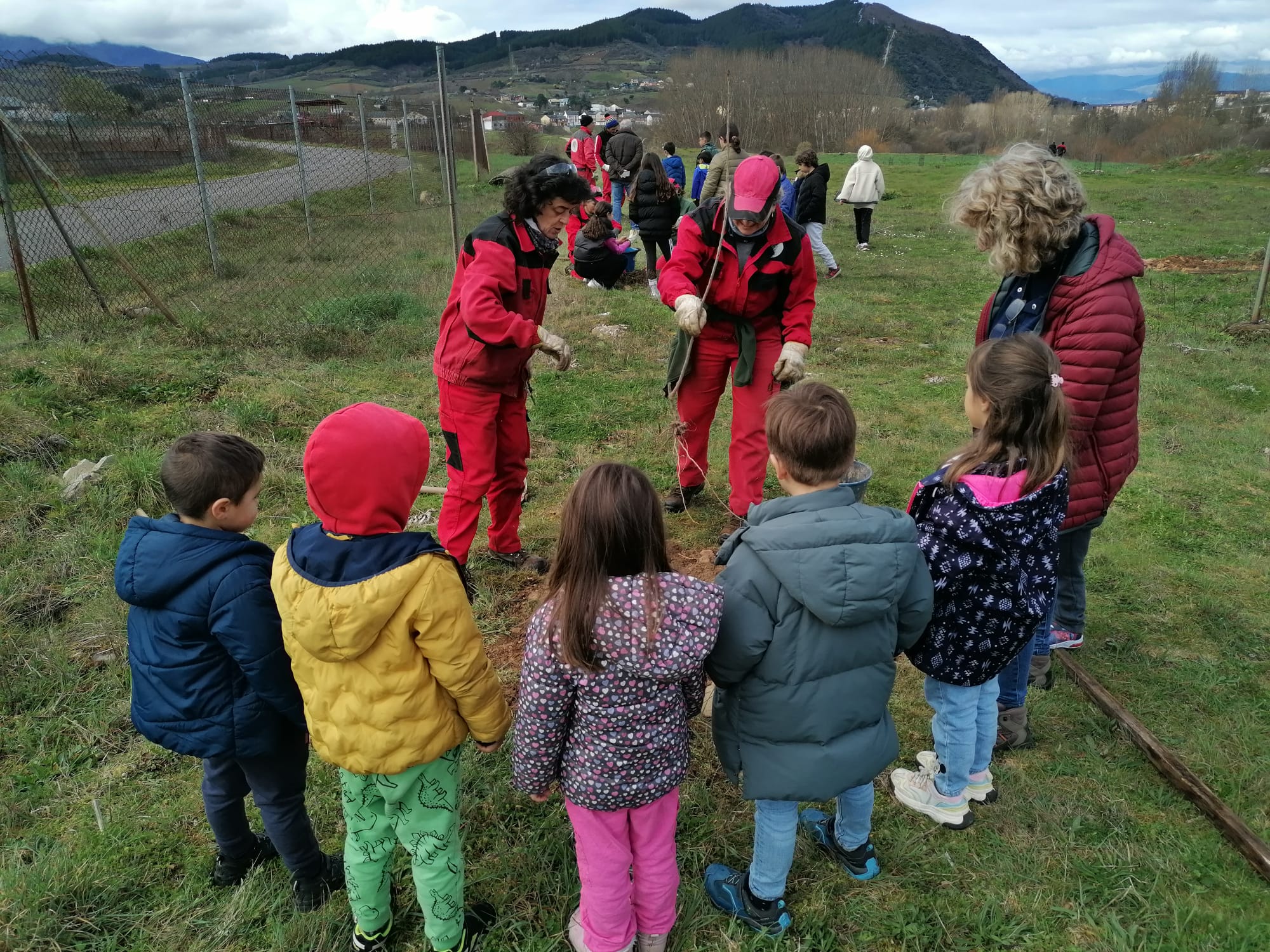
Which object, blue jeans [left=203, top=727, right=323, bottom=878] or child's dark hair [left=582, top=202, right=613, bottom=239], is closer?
blue jeans [left=203, top=727, right=323, bottom=878]

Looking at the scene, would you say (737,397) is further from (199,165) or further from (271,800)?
(199,165)

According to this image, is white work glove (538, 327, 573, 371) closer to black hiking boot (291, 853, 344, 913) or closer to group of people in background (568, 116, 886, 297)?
black hiking boot (291, 853, 344, 913)

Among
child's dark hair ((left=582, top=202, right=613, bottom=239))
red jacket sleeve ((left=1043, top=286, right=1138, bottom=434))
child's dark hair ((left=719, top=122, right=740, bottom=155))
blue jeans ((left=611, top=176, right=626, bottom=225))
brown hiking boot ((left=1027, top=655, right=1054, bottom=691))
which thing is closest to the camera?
Result: red jacket sleeve ((left=1043, top=286, right=1138, bottom=434))

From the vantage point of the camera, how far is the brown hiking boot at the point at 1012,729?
2.78 m

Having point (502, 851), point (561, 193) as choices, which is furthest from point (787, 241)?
point (502, 851)

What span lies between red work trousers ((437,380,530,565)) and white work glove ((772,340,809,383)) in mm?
1255

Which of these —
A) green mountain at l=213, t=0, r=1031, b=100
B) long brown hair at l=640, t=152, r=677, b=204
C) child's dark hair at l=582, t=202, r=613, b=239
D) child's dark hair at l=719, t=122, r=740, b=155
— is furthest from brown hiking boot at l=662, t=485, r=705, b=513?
green mountain at l=213, t=0, r=1031, b=100

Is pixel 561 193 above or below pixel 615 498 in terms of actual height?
above

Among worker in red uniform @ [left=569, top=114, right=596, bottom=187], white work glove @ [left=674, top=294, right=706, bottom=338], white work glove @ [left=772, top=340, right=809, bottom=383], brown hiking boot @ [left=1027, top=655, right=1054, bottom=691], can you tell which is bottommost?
brown hiking boot @ [left=1027, top=655, right=1054, bottom=691]

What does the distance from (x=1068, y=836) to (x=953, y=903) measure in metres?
0.48

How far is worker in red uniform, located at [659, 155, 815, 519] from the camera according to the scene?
3730 millimetres

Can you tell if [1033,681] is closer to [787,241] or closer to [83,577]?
[787,241]

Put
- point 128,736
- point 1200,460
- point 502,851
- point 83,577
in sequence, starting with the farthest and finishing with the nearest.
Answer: point 1200,460, point 83,577, point 128,736, point 502,851

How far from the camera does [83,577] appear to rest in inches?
148
